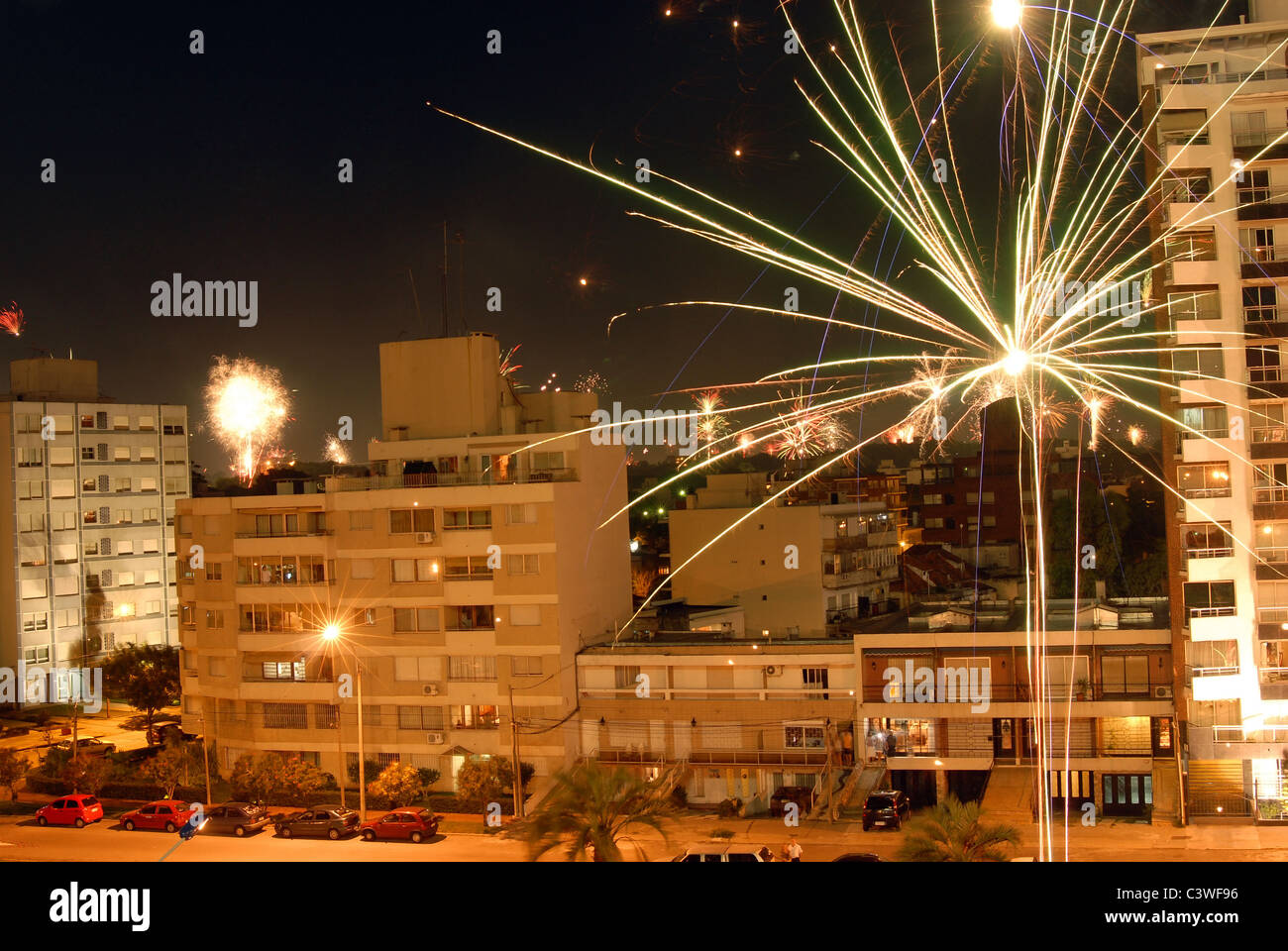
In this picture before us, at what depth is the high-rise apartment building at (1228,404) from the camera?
22.9 metres

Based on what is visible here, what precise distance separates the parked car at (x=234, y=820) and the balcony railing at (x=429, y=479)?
7.95 metres

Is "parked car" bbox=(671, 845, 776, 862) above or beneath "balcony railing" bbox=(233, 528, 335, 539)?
beneath

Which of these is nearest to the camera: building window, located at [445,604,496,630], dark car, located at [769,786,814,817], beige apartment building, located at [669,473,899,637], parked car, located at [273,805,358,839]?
dark car, located at [769,786,814,817]

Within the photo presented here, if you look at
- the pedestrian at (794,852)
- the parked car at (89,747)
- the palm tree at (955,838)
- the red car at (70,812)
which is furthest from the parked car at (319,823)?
the palm tree at (955,838)

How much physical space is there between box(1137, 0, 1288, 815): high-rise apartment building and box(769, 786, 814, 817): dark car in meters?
7.65

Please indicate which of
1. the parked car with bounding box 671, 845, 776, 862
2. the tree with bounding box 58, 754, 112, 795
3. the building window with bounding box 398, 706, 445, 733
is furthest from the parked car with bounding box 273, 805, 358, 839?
the parked car with bounding box 671, 845, 776, 862

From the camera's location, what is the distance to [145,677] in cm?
3591

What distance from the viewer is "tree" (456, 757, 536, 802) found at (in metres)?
26.2

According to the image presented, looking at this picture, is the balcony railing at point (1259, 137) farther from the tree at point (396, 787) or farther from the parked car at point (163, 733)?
the parked car at point (163, 733)

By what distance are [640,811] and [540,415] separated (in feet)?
61.4

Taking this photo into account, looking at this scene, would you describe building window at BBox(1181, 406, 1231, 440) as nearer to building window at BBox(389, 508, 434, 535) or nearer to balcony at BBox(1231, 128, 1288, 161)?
balcony at BBox(1231, 128, 1288, 161)

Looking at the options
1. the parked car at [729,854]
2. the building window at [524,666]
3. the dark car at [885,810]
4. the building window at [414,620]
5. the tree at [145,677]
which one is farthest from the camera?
the tree at [145,677]
